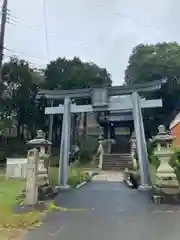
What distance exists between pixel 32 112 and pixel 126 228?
27864mm

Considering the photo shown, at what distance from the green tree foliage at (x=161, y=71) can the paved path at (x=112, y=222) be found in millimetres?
25886

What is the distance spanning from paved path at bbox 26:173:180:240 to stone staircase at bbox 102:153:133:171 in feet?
55.6

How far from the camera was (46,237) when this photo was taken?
5.58 m

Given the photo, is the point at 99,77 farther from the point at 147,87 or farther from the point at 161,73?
the point at 147,87

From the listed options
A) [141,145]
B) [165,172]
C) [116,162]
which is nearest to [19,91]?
[116,162]

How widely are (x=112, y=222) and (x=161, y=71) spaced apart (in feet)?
96.4

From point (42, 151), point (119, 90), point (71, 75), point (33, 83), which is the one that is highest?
point (71, 75)

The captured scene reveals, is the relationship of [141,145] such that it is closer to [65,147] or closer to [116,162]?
[65,147]

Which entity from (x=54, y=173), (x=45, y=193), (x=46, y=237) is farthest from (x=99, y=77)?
(x=46, y=237)

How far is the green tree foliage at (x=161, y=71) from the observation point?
34406 millimetres

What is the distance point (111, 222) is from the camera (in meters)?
6.74

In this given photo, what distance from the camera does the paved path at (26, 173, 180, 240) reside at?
18.5 ft

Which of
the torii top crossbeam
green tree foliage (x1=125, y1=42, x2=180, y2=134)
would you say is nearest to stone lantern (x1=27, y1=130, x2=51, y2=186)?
the torii top crossbeam

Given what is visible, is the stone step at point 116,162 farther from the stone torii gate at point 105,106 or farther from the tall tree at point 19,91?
the stone torii gate at point 105,106
